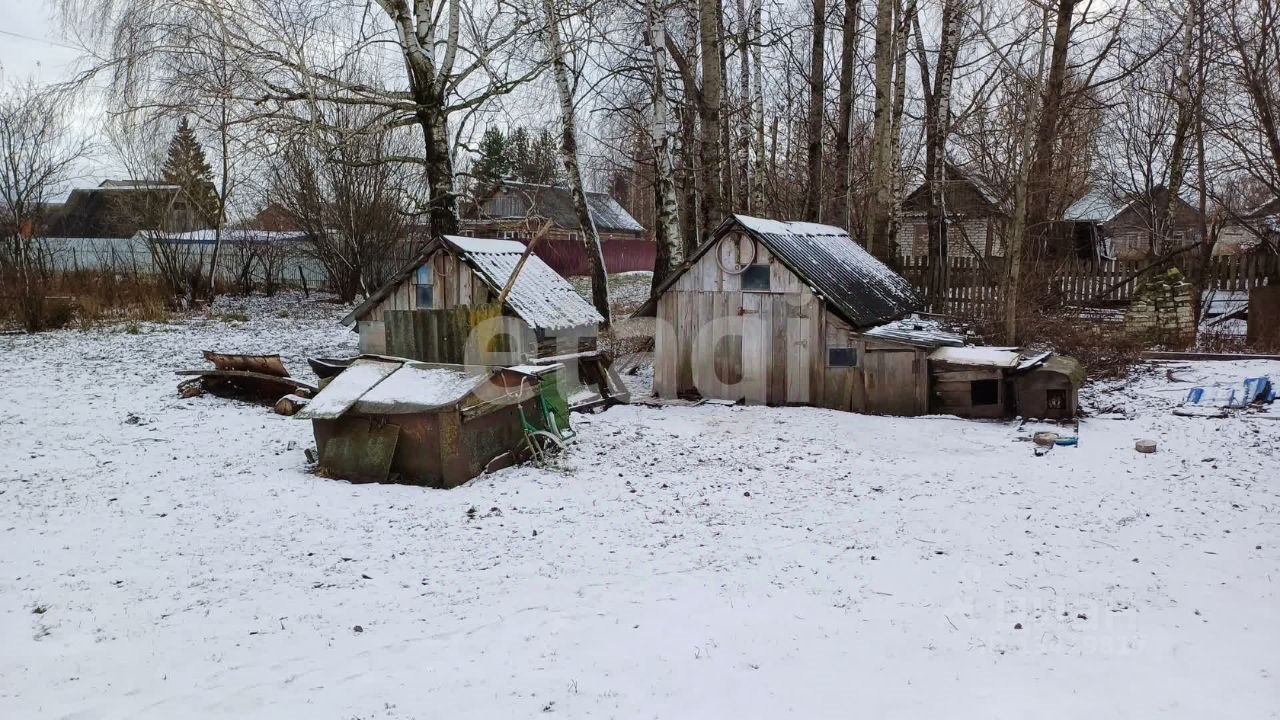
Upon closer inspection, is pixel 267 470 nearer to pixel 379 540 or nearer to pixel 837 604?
pixel 379 540

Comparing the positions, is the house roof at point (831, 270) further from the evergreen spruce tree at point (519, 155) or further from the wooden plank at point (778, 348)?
the evergreen spruce tree at point (519, 155)

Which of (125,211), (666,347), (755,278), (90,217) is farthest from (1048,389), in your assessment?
(90,217)

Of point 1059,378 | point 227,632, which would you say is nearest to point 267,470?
point 227,632

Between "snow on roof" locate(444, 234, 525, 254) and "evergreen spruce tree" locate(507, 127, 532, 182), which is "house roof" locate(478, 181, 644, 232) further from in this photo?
"snow on roof" locate(444, 234, 525, 254)

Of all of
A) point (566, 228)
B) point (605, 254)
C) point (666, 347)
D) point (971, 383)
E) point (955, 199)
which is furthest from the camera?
point (566, 228)

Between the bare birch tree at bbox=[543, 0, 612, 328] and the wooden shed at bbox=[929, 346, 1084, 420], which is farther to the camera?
the bare birch tree at bbox=[543, 0, 612, 328]

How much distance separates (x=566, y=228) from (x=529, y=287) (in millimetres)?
31749

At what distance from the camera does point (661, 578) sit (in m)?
5.70

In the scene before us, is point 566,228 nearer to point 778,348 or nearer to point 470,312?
point 470,312

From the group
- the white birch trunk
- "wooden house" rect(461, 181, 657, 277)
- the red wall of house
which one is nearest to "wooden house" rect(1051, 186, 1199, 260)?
the white birch trunk

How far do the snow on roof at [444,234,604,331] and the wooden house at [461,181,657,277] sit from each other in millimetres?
21066

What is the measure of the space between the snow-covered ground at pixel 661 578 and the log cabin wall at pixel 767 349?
1.17 meters

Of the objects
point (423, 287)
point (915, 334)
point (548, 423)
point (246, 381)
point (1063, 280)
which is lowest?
point (548, 423)

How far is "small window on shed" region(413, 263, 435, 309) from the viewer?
37.4 ft
